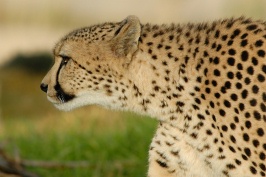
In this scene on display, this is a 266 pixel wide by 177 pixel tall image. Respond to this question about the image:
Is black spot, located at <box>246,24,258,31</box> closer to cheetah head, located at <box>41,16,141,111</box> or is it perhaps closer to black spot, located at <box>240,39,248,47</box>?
black spot, located at <box>240,39,248,47</box>

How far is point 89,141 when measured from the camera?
7.33 meters

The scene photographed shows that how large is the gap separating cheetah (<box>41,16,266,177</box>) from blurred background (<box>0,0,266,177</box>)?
3.49ft

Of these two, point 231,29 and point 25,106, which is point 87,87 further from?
point 25,106

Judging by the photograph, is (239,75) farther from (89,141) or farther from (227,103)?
(89,141)

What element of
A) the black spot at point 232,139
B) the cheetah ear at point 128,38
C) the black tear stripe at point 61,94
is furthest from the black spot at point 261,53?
the black tear stripe at point 61,94

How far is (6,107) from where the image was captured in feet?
36.0

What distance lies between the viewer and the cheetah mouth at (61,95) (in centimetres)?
519

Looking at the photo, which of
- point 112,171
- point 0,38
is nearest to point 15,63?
point 0,38

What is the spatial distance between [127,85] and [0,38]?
813 cm

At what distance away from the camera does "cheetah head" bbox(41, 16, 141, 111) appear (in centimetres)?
505

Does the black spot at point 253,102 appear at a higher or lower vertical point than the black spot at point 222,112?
higher

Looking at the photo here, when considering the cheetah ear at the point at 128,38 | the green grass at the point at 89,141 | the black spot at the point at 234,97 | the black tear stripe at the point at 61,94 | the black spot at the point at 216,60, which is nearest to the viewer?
the black spot at the point at 234,97

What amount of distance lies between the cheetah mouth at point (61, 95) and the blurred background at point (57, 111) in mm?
Answer: 1141

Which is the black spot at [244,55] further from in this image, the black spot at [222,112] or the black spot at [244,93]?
the black spot at [222,112]
